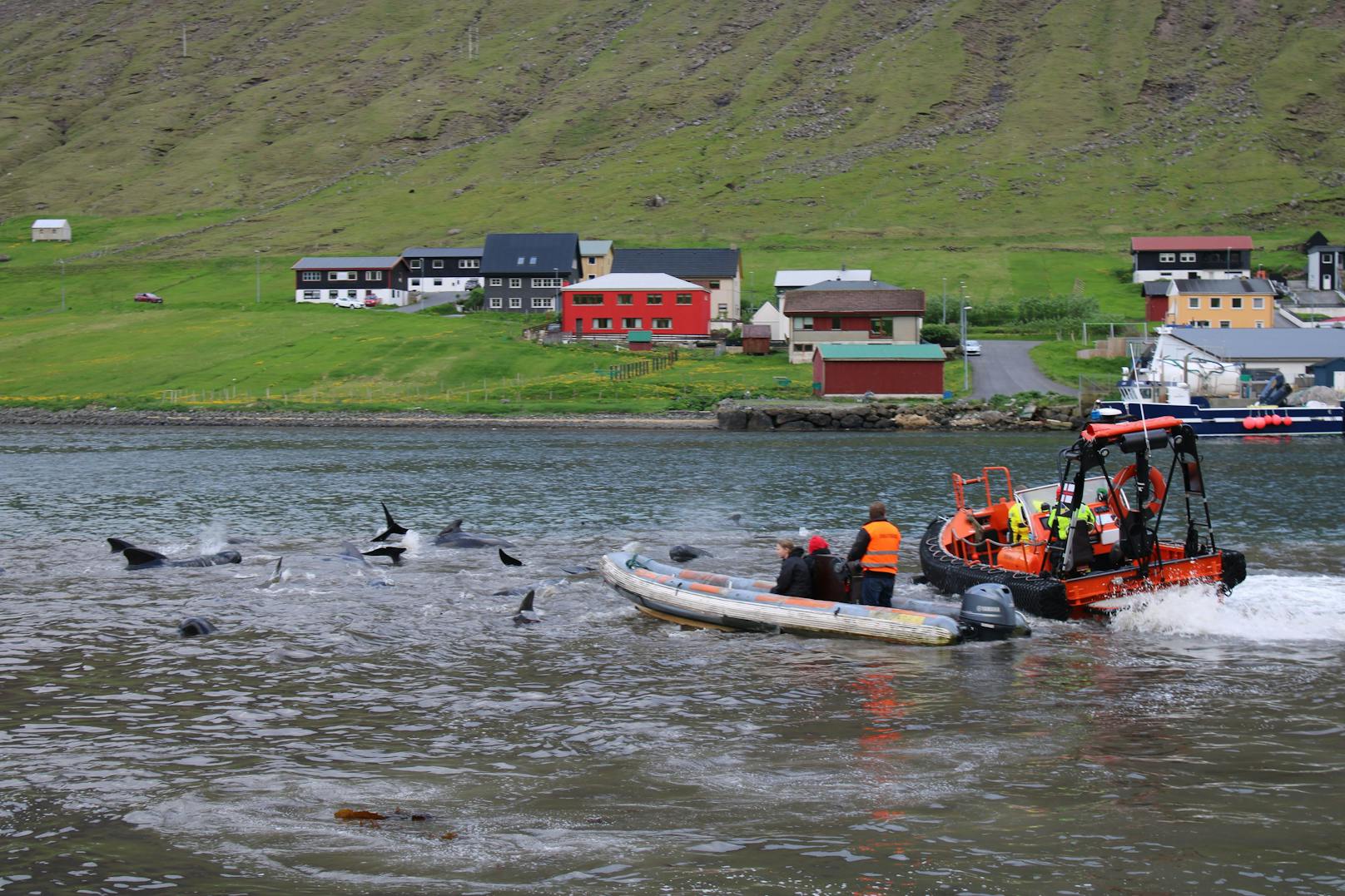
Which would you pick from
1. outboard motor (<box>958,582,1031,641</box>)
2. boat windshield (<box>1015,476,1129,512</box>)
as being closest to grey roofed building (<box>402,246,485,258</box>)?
boat windshield (<box>1015,476,1129,512</box>)

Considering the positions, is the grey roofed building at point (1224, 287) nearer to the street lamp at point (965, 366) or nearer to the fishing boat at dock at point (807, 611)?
the street lamp at point (965, 366)

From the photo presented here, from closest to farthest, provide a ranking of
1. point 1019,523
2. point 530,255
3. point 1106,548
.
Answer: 1. point 1106,548
2. point 1019,523
3. point 530,255

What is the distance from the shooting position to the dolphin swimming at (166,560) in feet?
102

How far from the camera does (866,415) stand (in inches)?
3292

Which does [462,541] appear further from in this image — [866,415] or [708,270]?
[708,270]

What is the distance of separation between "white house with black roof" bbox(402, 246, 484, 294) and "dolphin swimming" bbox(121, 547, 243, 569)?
118516 mm

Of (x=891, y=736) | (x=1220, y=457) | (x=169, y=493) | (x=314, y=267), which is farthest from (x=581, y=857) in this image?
(x=314, y=267)

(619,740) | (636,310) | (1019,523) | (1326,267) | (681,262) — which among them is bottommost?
(619,740)

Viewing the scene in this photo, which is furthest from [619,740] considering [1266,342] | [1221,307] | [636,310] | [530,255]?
[530,255]

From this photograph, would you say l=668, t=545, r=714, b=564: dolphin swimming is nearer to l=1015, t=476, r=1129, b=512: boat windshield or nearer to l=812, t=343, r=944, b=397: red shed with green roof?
l=1015, t=476, r=1129, b=512: boat windshield

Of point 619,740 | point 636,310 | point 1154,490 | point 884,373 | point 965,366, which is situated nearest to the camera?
point 619,740

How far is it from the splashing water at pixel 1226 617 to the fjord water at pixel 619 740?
0.22ft

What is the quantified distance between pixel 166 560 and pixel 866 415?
189 feet

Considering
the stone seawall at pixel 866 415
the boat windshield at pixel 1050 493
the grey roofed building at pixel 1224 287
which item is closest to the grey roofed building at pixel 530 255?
the stone seawall at pixel 866 415
